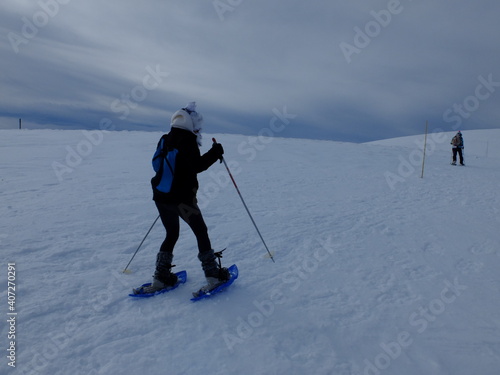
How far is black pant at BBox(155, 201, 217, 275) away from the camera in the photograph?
3.64 meters

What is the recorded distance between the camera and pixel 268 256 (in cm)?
502

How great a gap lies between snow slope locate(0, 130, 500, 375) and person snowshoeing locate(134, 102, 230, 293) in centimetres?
41

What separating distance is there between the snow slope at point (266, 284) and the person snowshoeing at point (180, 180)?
1.36 feet

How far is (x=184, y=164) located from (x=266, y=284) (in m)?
1.92

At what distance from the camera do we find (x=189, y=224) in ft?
12.0

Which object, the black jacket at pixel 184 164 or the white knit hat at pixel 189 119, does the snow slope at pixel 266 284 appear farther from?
the white knit hat at pixel 189 119

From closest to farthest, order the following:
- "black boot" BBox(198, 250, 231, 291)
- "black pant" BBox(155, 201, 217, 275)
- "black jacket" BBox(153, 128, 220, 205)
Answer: "black jacket" BBox(153, 128, 220, 205), "black pant" BBox(155, 201, 217, 275), "black boot" BBox(198, 250, 231, 291)

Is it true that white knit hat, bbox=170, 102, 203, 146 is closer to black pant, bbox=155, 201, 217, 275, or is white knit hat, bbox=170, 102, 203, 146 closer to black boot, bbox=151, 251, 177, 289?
black pant, bbox=155, 201, 217, 275

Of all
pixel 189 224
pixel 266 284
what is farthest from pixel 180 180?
pixel 266 284

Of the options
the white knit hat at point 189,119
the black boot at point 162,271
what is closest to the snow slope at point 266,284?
the black boot at point 162,271

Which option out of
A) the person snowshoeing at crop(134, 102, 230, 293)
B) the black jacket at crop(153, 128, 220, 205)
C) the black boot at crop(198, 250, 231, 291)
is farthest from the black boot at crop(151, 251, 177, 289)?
the black jacket at crop(153, 128, 220, 205)

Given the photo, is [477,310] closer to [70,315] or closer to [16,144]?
[70,315]

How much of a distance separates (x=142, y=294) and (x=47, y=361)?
3.77 ft

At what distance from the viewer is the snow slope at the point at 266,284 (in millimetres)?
2881
